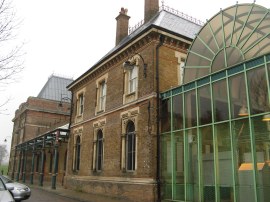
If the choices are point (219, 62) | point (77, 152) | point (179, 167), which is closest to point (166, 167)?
point (179, 167)

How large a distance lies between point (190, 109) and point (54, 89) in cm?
3738

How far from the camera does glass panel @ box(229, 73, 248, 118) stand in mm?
10227

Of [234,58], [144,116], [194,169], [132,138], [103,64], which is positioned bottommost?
[194,169]

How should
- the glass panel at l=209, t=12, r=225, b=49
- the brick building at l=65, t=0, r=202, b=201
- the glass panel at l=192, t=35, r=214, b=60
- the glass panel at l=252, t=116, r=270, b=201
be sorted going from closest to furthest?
the glass panel at l=252, t=116, r=270, b=201, the glass panel at l=209, t=12, r=225, b=49, the glass panel at l=192, t=35, r=214, b=60, the brick building at l=65, t=0, r=202, b=201

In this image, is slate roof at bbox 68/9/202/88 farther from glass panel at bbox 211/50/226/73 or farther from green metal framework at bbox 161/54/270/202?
green metal framework at bbox 161/54/270/202

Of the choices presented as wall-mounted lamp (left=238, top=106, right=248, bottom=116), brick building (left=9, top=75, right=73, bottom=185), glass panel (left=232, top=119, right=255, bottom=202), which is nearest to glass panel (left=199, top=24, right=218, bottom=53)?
wall-mounted lamp (left=238, top=106, right=248, bottom=116)

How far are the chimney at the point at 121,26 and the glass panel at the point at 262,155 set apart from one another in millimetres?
15366

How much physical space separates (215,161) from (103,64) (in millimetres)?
11100

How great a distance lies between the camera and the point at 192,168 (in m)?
12.1

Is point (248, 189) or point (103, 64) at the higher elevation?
point (103, 64)

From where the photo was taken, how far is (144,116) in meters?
15.0

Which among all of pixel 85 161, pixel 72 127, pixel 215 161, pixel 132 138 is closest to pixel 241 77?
pixel 215 161

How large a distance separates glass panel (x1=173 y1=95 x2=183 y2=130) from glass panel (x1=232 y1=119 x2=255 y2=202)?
329cm

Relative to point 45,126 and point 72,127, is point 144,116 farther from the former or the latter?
point 45,126
